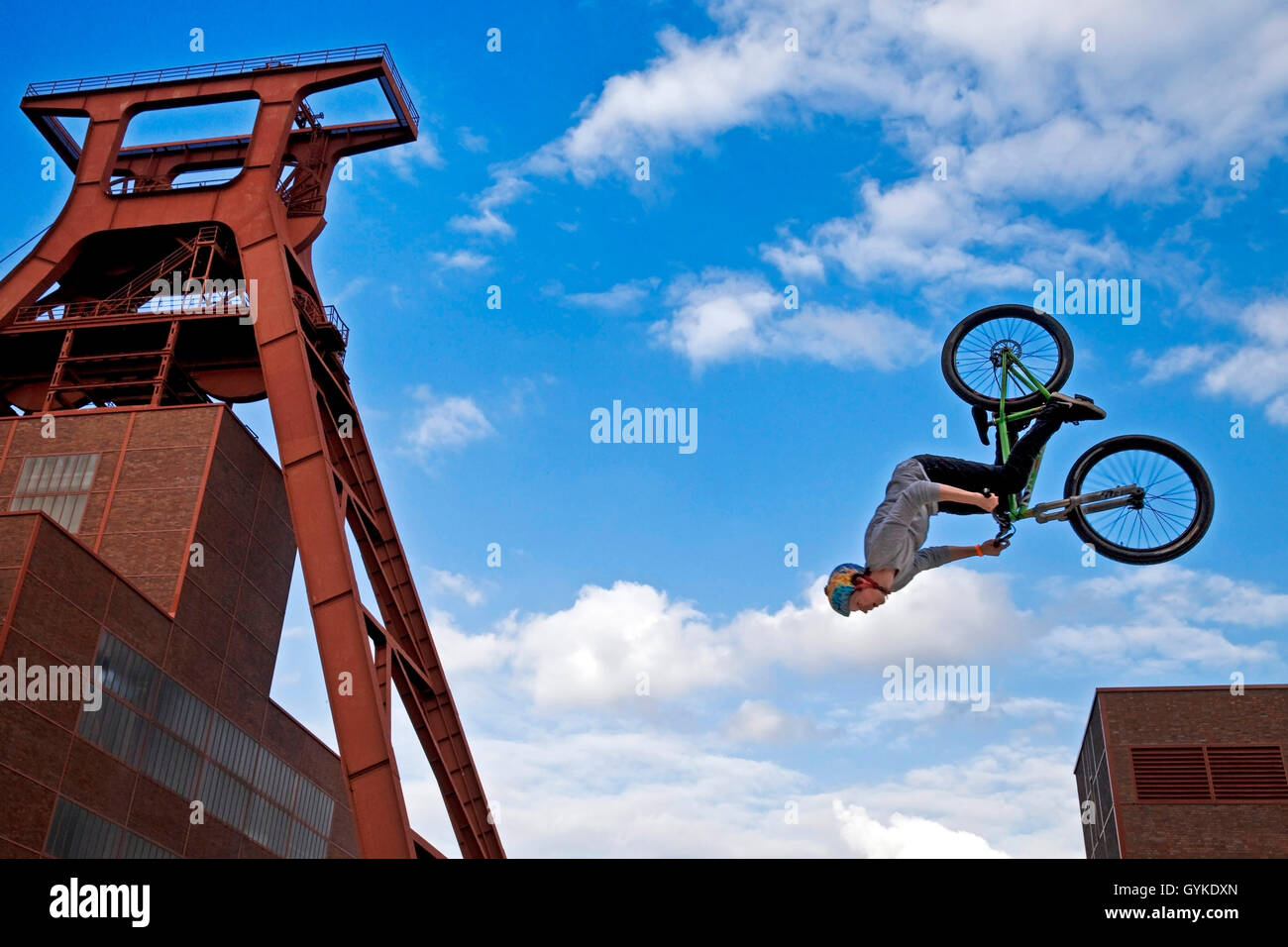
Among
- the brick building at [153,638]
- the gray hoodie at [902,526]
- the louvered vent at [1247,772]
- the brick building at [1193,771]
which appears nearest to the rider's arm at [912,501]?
the gray hoodie at [902,526]

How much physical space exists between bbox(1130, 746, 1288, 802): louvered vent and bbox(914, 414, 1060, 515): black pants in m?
22.6

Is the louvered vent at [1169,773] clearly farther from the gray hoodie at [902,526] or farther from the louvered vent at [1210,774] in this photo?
the gray hoodie at [902,526]

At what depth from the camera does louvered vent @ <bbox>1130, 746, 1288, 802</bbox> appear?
29156 millimetres

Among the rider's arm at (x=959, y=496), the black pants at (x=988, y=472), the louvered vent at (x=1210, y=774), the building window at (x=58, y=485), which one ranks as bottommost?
the rider's arm at (x=959, y=496)

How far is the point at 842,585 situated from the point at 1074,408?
3611 mm

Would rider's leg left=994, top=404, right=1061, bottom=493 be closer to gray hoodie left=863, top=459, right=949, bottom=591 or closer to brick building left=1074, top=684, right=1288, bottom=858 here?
gray hoodie left=863, top=459, right=949, bottom=591

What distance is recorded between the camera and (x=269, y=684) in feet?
105

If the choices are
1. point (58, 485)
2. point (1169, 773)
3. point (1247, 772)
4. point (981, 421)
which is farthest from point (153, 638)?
point (1247, 772)

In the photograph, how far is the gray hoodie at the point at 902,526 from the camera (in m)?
9.22

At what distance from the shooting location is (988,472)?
1011cm

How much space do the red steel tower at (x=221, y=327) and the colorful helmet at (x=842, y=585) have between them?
721 inches

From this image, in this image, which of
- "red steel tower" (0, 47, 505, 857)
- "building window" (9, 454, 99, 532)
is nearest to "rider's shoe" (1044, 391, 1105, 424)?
"red steel tower" (0, 47, 505, 857)
